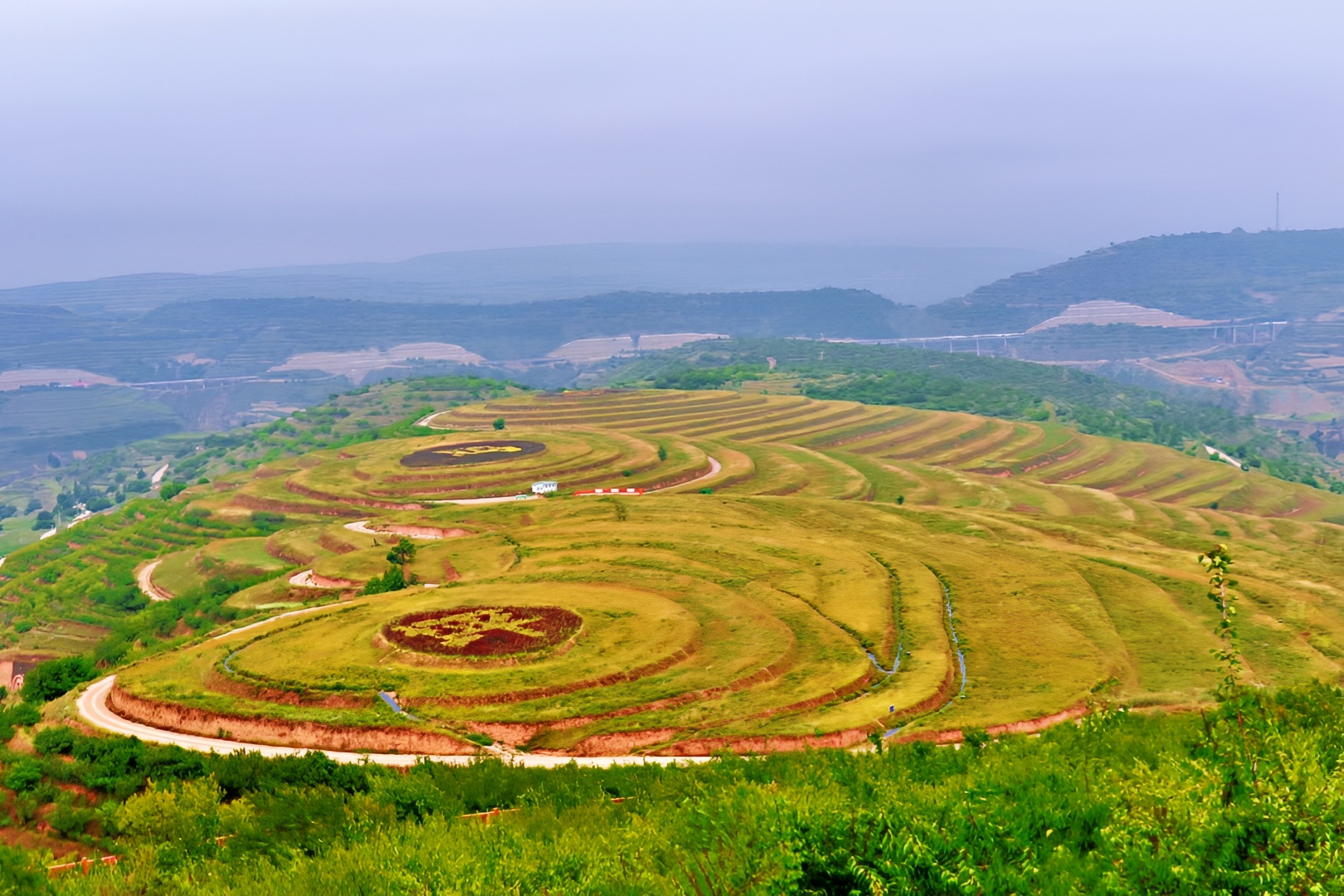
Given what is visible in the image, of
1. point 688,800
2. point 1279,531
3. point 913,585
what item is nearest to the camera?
point 688,800

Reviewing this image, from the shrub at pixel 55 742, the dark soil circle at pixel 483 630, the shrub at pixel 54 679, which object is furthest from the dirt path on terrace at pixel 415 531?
the shrub at pixel 55 742

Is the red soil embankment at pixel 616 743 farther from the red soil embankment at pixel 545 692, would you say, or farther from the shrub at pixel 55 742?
the shrub at pixel 55 742

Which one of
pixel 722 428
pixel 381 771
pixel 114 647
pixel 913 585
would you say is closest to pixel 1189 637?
pixel 913 585

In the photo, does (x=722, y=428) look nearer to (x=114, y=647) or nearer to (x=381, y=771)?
(x=114, y=647)

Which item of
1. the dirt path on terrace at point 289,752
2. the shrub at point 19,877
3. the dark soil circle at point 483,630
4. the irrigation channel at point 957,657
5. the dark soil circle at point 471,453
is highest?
the shrub at point 19,877

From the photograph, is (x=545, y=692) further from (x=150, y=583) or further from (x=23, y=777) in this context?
(x=150, y=583)

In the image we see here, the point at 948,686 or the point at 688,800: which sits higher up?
the point at 688,800
